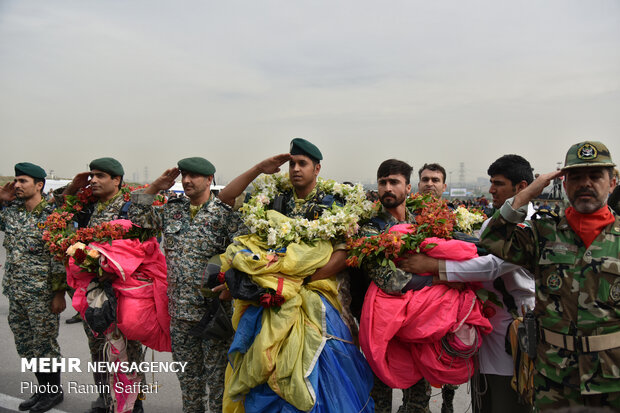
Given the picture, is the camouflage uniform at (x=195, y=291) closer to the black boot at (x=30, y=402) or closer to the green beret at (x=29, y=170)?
the black boot at (x=30, y=402)

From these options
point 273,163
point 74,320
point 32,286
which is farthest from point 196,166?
point 74,320

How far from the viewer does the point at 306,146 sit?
3.65 m

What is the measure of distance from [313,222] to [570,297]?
168cm

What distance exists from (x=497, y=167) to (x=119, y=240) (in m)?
3.49

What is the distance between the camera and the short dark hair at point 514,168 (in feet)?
10.8

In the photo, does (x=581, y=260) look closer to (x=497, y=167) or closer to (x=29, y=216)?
(x=497, y=167)

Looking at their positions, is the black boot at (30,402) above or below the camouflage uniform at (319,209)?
below

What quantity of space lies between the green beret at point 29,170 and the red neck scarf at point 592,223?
5443mm

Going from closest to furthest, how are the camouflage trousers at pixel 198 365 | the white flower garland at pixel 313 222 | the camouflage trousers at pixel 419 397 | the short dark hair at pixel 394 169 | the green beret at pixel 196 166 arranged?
the white flower garland at pixel 313 222 → the camouflage trousers at pixel 419 397 → the short dark hair at pixel 394 169 → the camouflage trousers at pixel 198 365 → the green beret at pixel 196 166

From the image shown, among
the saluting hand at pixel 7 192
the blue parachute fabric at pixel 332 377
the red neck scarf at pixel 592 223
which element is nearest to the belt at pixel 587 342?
the red neck scarf at pixel 592 223

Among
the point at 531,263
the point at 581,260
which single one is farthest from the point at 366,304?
the point at 581,260

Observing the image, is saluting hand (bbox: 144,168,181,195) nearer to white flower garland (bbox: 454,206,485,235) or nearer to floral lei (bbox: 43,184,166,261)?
floral lei (bbox: 43,184,166,261)

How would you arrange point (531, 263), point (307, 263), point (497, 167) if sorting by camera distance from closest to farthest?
1. point (531, 263)
2. point (307, 263)
3. point (497, 167)

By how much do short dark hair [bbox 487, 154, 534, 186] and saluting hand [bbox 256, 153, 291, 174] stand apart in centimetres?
174
